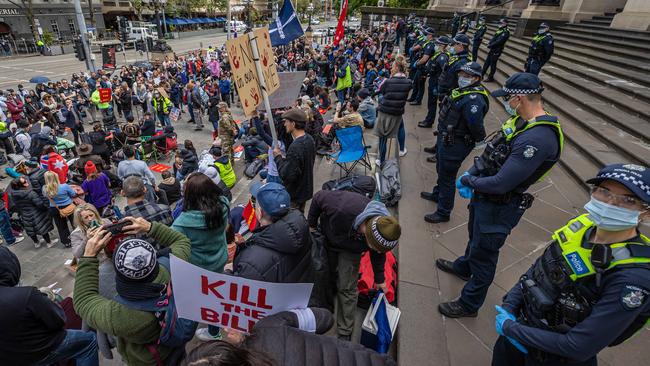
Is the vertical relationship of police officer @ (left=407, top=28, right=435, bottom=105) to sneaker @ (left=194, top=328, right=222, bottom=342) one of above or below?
above

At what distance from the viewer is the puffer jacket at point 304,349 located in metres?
1.50

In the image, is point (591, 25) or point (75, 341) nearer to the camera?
point (75, 341)

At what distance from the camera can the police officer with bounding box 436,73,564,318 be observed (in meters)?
2.61

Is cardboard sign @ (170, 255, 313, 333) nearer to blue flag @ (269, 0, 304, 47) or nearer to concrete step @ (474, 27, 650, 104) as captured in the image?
blue flag @ (269, 0, 304, 47)

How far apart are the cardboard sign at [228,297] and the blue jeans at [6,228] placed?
6.98 metres

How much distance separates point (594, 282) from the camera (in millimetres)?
1699

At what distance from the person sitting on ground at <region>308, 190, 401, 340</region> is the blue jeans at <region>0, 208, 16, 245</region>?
706 cm

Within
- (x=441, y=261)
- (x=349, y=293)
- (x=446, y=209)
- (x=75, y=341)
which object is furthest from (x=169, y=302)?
(x=446, y=209)

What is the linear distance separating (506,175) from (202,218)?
2.67 meters

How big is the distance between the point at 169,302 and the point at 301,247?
99 centimetres

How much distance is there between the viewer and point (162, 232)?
2826 millimetres

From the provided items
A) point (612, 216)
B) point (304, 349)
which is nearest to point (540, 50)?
point (612, 216)

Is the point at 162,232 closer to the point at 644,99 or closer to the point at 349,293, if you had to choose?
the point at 349,293

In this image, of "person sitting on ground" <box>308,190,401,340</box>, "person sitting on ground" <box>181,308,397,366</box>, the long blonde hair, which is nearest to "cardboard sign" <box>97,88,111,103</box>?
the long blonde hair
